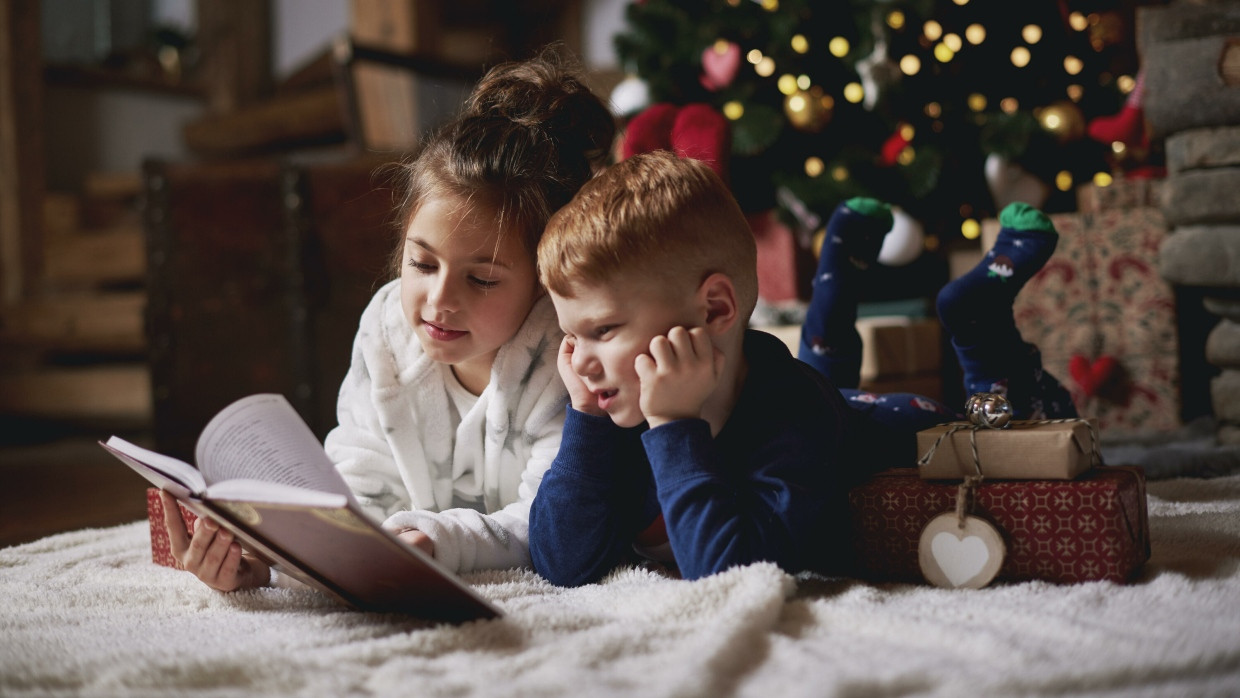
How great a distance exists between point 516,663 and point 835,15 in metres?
1.68

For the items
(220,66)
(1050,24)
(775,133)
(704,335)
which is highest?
(220,66)

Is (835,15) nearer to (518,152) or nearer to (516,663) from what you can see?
(518,152)

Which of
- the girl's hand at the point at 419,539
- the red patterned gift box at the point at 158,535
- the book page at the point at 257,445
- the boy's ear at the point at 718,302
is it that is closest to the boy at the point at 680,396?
the boy's ear at the point at 718,302

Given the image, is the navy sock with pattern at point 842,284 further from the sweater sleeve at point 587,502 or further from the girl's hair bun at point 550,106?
the sweater sleeve at point 587,502

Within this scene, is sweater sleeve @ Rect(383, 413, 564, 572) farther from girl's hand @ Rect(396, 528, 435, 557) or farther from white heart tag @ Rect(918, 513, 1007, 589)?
white heart tag @ Rect(918, 513, 1007, 589)

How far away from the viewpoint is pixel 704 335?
0.82m

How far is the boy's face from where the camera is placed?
82 cm

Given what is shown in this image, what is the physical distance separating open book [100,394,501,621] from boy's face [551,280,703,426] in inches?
8.1

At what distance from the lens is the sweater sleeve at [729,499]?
0.81 m

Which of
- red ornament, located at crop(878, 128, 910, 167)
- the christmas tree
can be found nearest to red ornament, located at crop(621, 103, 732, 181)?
the christmas tree

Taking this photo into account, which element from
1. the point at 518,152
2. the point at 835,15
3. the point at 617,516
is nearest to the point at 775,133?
the point at 835,15

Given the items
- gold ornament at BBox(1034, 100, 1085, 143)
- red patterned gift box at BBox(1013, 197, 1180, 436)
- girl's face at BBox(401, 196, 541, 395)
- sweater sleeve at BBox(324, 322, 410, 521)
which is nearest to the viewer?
girl's face at BBox(401, 196, 541, 395)

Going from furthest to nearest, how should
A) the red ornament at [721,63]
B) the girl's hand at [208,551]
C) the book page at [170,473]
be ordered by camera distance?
the red ornament at [721,63] < the girl's hand at [208,551] < the book page at [170,473]

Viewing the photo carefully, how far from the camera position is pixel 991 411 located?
88cm
